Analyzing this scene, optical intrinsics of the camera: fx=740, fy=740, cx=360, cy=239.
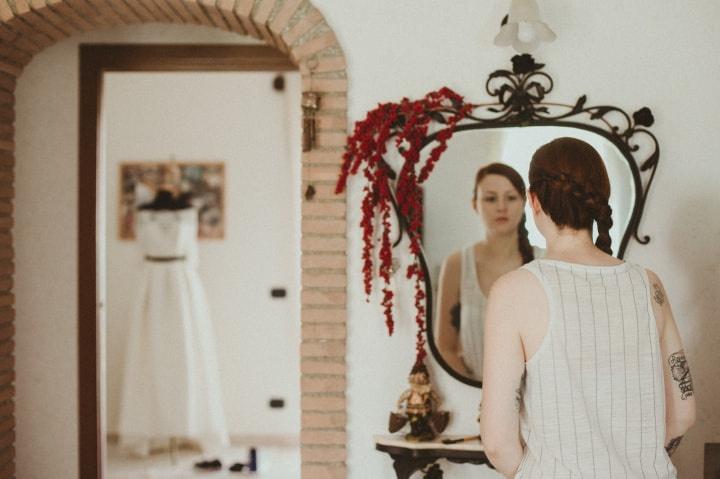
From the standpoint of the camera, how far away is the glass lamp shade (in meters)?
2.65

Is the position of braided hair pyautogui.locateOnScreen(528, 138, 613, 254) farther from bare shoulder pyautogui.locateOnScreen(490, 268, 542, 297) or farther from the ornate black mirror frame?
the ornate black mirror frame

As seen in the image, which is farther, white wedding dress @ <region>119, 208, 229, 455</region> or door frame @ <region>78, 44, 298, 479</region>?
white wedding dress @ <region>119, 208, 229, 455</region>

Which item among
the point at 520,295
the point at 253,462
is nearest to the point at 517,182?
the point at 520,295

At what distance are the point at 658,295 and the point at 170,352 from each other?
378 cm

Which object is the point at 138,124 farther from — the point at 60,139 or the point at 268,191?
the point at 60,139

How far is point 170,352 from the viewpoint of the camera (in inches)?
193

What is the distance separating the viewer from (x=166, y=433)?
15.8ft

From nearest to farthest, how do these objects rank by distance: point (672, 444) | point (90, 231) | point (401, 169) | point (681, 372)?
point (681, 372) → point (672, 444) → point (401, 169) → point (90, 231)

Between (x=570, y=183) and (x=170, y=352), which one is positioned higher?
(x=570, y=183)

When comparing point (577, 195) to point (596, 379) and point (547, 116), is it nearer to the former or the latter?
point (596, 379)

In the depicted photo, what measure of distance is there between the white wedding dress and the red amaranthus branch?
2.43 m

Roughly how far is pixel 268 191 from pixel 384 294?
8.75ft

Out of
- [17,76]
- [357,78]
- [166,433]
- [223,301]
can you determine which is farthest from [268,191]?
[357,78]

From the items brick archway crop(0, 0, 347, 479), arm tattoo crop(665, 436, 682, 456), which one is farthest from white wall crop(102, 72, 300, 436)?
arm tattoo crop(665, 436, 682, 456)
